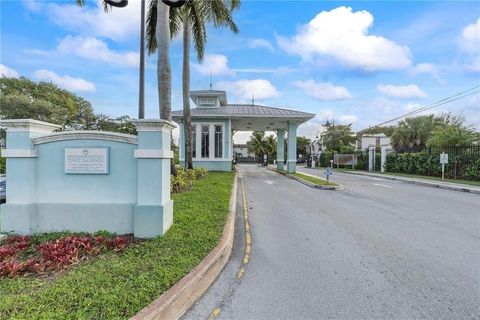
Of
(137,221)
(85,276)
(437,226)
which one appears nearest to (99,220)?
(137,221)

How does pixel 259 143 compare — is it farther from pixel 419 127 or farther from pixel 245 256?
pixel 245 256

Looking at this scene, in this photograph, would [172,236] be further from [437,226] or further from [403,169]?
[403,169]

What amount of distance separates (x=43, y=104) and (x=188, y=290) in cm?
3705

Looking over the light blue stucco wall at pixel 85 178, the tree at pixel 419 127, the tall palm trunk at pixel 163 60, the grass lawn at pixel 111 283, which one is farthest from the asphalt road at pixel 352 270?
the tree at pixel 419 127

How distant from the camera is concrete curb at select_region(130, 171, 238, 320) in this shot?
3039mm

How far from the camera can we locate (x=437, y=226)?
7.50m

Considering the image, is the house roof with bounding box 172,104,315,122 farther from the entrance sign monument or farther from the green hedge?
the entrance sign monument

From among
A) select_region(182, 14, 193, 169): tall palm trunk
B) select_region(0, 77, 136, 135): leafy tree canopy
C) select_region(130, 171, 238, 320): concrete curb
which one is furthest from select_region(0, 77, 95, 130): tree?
select_region(130, 171, 238, 320): concrete curb

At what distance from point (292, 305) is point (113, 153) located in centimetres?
402

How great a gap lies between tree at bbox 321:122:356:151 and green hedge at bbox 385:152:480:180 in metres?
35.0

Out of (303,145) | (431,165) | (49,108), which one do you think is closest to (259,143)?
(303,145)

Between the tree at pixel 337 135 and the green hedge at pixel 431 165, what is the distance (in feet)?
115

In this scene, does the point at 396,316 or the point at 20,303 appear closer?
the point at 20,303

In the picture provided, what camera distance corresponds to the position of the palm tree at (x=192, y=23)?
14.5m
